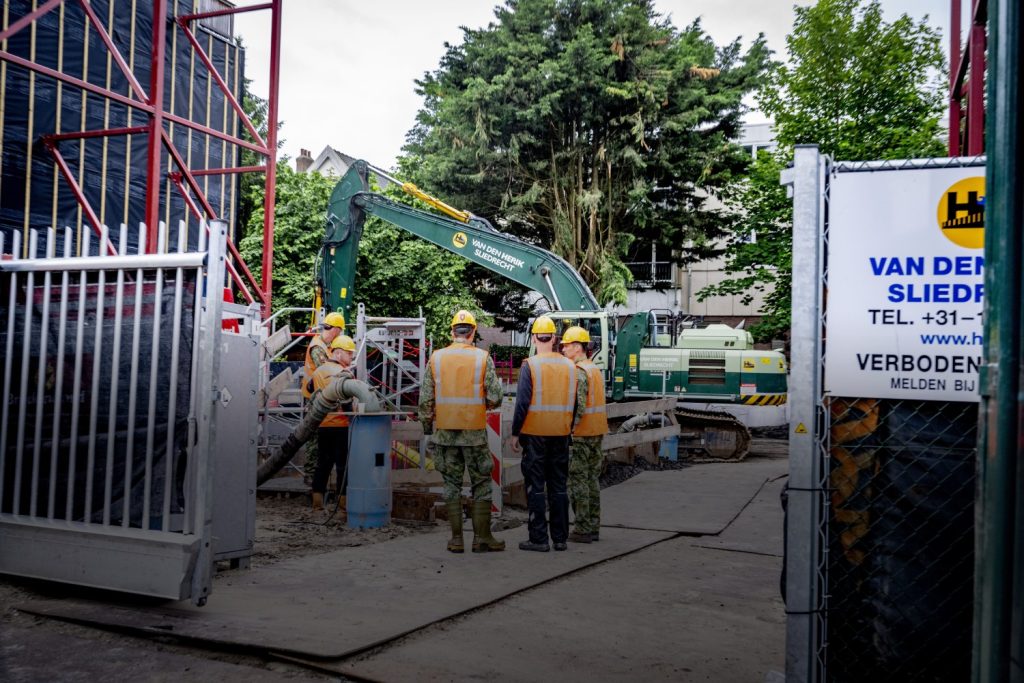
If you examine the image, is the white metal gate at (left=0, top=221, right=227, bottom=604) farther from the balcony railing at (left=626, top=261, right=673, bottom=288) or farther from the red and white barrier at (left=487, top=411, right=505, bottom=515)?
the balcony railing at (left=626, top=261, right=673, bottom=288)

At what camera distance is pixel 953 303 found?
3.36 meters

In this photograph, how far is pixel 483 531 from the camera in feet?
25.7

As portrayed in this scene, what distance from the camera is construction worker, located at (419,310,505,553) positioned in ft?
25.7

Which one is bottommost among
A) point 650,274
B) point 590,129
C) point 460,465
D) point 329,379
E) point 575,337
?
point 460,465

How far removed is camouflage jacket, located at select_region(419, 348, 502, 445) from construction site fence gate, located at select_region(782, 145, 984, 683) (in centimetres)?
449

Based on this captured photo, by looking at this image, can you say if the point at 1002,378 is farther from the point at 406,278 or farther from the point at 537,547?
the point at 406,278

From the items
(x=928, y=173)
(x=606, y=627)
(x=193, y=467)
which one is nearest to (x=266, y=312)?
(x=193, y=467)

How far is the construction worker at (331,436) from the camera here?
960cm

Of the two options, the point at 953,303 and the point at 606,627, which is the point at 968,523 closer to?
the point at 953,303

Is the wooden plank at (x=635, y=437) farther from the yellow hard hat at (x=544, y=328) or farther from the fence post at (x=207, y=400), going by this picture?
the fence post at (x=207, y=400)

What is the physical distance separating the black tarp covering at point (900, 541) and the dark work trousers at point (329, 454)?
6734 millimetres

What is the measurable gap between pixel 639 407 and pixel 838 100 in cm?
927

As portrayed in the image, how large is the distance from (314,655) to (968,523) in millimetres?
3224

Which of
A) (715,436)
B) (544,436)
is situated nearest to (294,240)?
(715,436)
